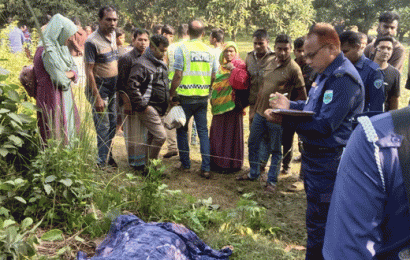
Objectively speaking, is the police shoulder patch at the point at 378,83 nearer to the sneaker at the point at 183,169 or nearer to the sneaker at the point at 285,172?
the sneaker at the point at 285,172

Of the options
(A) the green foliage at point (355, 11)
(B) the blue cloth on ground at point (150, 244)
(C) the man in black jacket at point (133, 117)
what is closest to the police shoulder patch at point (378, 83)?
(B) the blue cloth on ground at point (150, 244)

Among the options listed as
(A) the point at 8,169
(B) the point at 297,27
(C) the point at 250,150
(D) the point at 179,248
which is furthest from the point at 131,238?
(B) the point at 297,27

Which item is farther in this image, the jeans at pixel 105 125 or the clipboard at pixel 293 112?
the jeans at pixel 105 125

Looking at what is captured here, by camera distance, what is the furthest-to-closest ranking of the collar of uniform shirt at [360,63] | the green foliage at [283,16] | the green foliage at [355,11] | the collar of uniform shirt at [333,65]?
the green foliage at [355,11] → the green foliage at [283,16] → the collar of uniform shirt at [360,63] → the collar of uniform shirt at [333,65]

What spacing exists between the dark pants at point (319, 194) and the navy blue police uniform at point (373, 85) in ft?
3.88

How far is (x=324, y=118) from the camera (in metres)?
3.02

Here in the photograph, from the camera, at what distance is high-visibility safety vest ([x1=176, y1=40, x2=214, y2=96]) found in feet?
18.0

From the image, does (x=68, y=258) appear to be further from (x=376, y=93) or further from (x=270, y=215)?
(x=376, y=93)

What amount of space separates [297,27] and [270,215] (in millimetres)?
12346

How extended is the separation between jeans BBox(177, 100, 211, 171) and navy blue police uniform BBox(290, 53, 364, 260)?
8.29 feet

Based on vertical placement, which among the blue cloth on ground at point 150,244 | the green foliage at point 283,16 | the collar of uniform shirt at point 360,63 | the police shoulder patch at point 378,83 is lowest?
the blue cloth on ground at point 150,244

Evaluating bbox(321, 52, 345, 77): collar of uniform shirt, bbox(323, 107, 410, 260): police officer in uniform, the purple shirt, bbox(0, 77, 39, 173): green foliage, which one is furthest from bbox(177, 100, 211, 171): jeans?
the purple shirt

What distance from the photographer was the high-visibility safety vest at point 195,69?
5.47 meters

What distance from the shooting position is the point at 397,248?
→ 1244 mm
